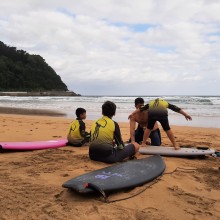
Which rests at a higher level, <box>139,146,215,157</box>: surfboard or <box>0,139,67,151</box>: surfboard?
<box>139,146,215,157</box>: surfboard

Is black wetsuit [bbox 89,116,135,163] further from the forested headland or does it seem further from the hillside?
the hillside

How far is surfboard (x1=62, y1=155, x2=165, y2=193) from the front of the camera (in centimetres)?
323

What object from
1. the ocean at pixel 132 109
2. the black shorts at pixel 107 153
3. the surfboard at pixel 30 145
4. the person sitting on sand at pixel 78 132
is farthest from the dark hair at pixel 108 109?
the ocean at pixel 132 109

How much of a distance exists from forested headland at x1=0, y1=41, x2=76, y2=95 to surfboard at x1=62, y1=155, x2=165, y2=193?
231 feet

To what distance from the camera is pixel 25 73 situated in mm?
80750

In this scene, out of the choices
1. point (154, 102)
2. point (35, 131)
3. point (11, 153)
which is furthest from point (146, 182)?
point (35, 131)

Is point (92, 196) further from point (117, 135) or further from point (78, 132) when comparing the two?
point (78, 132)

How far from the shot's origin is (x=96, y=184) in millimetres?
3270

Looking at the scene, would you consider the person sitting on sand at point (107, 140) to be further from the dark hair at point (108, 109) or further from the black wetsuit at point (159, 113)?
the black wetsuit at point (159, 113)

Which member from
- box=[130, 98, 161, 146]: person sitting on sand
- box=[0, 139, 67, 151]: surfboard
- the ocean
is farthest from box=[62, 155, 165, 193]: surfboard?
the ocean

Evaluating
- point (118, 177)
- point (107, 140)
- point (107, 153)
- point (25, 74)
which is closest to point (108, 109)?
point (107, 140)

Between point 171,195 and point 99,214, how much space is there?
0.95 metres

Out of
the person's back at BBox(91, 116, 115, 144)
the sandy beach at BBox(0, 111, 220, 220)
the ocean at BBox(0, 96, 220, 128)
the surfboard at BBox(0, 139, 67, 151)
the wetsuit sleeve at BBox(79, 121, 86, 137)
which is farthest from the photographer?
the ocean at BBox(0, 96, 220, 128)

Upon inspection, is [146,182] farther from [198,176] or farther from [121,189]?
[198,176]
